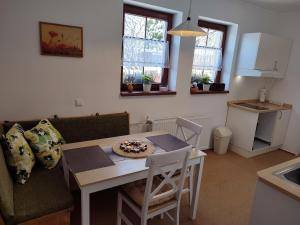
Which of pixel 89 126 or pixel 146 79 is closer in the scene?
pixel 89 126

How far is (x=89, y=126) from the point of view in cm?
242

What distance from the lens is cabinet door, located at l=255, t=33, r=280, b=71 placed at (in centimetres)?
337

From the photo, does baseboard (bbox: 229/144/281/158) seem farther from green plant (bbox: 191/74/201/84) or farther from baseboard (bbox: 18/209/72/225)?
baseboard (bbox: 18/209/72/225)

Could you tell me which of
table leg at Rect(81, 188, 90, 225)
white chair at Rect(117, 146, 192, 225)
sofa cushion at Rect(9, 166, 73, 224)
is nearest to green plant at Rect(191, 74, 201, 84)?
white chair at Rect(117, 146, 192, 225)

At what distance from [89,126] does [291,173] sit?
6.25ft

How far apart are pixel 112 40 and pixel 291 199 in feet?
7.19

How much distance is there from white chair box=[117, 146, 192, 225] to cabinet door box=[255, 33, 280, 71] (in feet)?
8.49

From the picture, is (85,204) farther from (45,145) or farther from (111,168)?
(45,145)

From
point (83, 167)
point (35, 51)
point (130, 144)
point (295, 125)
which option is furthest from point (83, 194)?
point (295, 125)

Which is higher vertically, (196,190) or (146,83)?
(146,83)

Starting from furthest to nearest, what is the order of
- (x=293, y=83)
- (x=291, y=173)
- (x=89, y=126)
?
(x=293, y=83) → (x=89, y=126) → (x=291, y=173)

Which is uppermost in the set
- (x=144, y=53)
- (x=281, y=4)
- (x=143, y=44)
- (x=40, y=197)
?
(x=281, y=4)

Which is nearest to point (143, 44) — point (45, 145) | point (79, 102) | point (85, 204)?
point (79, 102)

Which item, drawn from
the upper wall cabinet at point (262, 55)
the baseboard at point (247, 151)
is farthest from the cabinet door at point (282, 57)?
the baseboard at point (247, 151)
